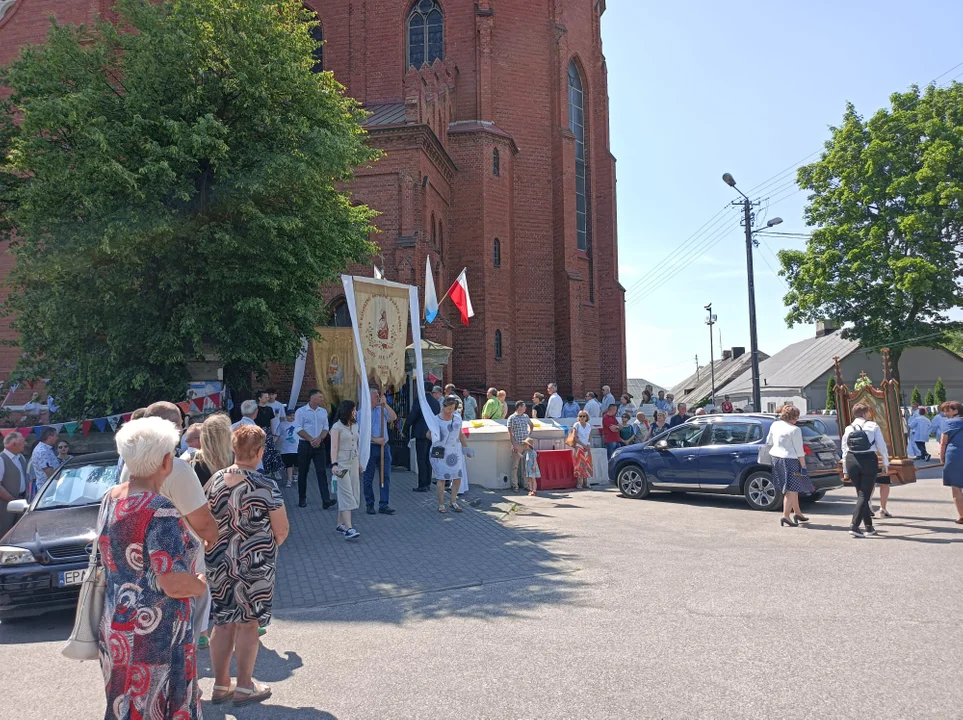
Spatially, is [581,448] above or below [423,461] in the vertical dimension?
above

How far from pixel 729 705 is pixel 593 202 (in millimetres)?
29501

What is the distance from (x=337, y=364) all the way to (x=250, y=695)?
566 inches

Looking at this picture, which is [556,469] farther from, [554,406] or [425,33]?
[425,33]

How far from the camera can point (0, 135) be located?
15.2 metres

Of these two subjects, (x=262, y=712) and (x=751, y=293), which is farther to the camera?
(x=751, y=293)

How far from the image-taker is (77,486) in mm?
8227

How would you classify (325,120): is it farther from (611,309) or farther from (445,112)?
(611,309)

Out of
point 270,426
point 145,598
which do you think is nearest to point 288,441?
point 270,426

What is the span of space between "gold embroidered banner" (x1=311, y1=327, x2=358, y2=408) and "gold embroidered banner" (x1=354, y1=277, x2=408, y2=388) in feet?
12.5

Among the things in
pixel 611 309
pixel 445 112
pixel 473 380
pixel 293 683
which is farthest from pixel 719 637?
pixel 611 309

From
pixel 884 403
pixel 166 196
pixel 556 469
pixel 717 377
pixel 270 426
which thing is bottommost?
pixel 556 469

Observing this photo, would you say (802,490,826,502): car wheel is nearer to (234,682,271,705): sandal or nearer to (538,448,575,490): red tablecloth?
(538,448,575,490): red tablecloth

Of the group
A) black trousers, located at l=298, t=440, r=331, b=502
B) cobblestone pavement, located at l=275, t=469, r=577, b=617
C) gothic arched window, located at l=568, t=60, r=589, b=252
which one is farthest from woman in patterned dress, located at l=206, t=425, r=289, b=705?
gothic arched window, located at l=568, t=60, r=589, b=252

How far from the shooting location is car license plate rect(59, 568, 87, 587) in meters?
6.96
